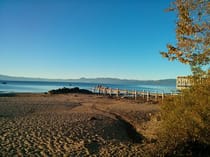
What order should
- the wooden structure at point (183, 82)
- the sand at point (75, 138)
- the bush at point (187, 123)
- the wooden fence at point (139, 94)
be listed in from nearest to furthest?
the bush at point (187, 123) → the sand at point (75, 138) → the wooden structure at point (183, 82) → the wooden fence at point (139, 94)

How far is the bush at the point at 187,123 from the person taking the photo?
785 cm

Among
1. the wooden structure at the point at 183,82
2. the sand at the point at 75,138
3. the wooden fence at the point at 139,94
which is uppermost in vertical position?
Result: the wooden structure at the point at 183,82

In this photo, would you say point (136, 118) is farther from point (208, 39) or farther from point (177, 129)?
point (208, 39)

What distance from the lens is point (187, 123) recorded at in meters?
8.14

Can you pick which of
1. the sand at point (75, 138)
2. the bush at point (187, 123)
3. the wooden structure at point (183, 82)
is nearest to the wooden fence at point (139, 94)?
the wooden structure at point (183, 82)

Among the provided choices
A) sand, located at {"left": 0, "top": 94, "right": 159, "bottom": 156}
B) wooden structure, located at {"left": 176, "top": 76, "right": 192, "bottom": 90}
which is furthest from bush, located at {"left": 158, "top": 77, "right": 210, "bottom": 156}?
sand, located at {"left": 0, "top": 94, "right": 159, "bottom": 156}

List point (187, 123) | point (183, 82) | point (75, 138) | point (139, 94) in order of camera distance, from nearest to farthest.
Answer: point (187, 123) < point (75, 138) < point (183, 82) < point (139, 94)

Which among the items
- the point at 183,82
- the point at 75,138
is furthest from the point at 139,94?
the point at 75,138

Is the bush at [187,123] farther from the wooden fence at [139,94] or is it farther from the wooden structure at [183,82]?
the wooden fence at [139,94]

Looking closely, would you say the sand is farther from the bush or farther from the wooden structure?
the wooden structure

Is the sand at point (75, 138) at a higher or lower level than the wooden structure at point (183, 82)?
lower

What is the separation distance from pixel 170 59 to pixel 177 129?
101 inches

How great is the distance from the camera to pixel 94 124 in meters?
13.4

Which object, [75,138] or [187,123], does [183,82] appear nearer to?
[187,123]
